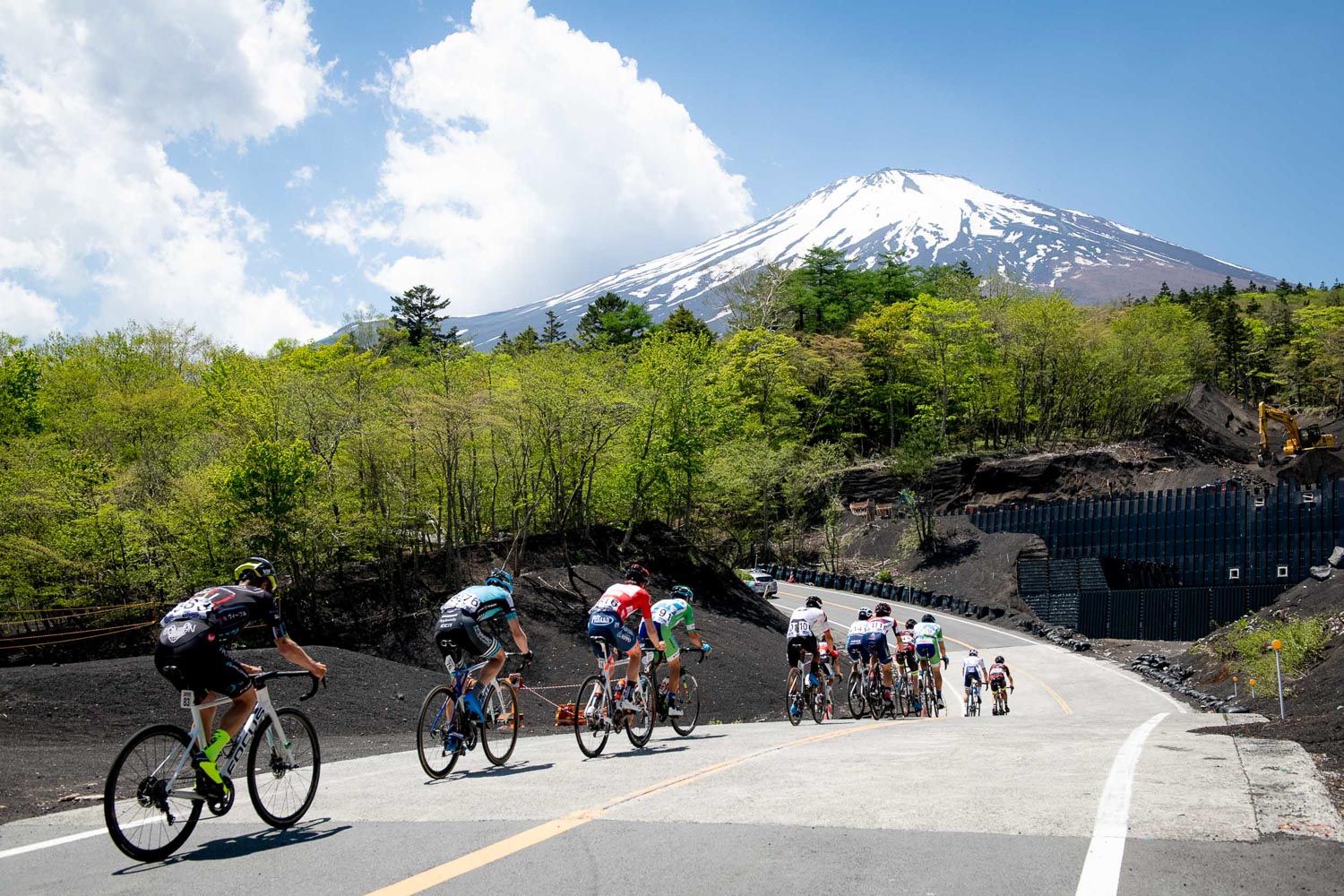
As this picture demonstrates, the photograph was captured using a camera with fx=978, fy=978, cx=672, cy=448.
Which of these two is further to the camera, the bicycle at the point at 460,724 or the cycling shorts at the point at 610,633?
the cycling shorts at the point at 610,633

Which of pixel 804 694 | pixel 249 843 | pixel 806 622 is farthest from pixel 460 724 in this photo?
pixel 804 694

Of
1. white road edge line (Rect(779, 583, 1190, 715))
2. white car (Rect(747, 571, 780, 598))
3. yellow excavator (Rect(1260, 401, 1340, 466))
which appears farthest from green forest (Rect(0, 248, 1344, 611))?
yellow excavator (Rect(1260, 401, 1340, 466))

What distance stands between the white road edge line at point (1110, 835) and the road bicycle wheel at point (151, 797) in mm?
5223

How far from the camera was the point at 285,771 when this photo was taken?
6801 mm

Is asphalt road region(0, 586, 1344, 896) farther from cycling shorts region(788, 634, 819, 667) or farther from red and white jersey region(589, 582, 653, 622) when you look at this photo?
cycling shorts region(788, 634, 819, 667)

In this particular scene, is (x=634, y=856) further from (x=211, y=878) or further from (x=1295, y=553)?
(x=1295, y=553)

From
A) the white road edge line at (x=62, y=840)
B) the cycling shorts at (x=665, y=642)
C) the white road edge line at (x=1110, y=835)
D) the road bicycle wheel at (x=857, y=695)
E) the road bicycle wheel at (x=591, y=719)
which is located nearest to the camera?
the white road edge line at (x=1110, y=835)

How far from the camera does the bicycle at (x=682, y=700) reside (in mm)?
11641

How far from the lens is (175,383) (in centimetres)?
4031

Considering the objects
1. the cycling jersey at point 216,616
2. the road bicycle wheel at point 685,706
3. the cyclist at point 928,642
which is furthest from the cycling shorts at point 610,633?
the cyclist at point 928,642

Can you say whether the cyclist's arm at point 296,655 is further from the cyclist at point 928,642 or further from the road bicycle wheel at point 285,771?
the cyclist at point 928,642

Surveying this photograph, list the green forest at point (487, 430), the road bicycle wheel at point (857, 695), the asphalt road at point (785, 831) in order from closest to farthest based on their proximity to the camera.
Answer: the asphalt road at point (785, 831)
the road bicycle wheel at point (857, 695)
the green forest at point (487, 430)

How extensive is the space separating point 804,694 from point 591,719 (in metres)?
6.35

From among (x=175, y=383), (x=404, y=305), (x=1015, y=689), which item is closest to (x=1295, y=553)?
(x=1015, y=689)
